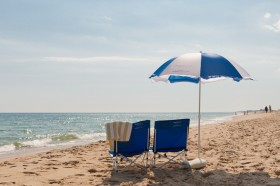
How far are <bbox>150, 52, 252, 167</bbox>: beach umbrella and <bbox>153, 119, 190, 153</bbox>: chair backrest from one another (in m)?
0.51

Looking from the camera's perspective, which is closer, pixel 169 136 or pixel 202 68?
pixel 202 68

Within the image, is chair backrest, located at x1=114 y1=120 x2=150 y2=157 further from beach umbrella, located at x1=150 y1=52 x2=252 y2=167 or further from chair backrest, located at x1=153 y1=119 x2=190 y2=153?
beach umbrella, located at x1=150 y1=52 x2=252 y2=167

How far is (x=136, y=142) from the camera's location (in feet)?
19.0

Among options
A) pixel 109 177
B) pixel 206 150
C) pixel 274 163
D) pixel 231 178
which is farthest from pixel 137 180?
pixel 206 150

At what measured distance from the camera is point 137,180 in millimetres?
5145

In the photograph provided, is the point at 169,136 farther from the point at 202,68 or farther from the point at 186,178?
the point at 202,68

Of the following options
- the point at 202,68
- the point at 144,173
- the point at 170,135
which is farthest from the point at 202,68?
the point at 144,173

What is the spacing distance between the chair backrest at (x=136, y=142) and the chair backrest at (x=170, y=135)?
0.17 m

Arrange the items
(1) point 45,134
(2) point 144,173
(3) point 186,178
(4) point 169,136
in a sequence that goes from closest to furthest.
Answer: (3) point 186,178 → (2) point 144,173 → (4) point 169,136 → (1) point 45,134

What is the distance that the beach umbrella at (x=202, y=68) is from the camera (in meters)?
5.67

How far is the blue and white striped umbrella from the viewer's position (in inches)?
223

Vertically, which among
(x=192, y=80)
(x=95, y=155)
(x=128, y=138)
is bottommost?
(x=95, y=155)

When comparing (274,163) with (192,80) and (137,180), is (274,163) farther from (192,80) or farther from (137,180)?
(137,180)

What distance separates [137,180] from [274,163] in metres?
2.66
